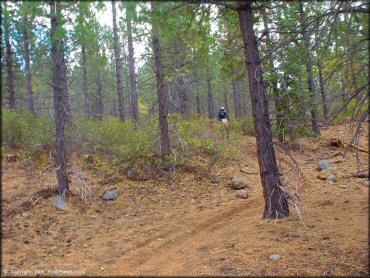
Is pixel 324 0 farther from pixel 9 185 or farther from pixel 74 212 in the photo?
pixel 9 185

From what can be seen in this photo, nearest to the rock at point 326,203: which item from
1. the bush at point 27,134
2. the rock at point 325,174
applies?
the rock at point 325,174

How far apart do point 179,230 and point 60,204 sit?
3.07 metres

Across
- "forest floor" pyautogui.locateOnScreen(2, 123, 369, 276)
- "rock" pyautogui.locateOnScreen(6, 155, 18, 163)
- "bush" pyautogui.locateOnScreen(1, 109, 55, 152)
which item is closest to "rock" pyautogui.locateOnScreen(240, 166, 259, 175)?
"forest floor" pyautogui.locateOnScreen(2, 123, 369, 276)

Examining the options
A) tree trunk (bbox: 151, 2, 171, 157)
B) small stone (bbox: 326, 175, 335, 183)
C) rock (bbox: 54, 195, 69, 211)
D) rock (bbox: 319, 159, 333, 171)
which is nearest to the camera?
rock (bbox: 54, 195, 69, 211)

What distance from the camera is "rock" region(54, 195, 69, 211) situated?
773 centimetres

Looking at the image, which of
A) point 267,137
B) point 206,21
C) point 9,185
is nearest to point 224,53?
point 206,21

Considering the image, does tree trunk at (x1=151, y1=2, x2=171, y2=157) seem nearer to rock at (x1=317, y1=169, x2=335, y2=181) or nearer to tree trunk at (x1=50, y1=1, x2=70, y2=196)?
tree trunk at (x1=50, y1=1, x2=70, y2=196)

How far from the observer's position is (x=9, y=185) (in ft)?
27.0

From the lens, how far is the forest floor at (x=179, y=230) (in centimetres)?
494

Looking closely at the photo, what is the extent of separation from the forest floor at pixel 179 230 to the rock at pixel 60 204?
4.7 inches

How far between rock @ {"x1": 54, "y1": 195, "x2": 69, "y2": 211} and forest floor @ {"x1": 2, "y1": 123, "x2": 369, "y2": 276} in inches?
4.7

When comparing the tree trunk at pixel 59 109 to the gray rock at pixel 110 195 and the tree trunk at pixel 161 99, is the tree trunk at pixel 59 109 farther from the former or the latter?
the tree trunk at pixel 161 99

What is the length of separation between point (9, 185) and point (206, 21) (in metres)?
6.36

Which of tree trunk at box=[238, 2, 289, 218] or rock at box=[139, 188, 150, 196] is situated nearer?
tree trunk at box=[238, 2, 289, 218]
